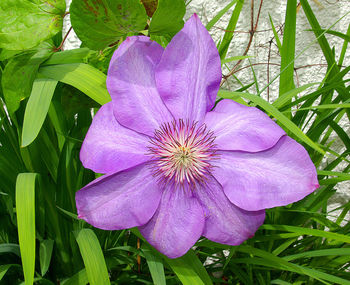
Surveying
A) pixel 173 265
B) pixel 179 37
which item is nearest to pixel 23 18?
pixel 179 37

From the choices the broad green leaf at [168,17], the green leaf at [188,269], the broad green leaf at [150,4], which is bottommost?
the green leaf at [188,269]

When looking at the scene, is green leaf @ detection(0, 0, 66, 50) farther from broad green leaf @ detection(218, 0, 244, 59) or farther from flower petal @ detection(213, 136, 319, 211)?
broad green leaf @ detection(218, 0, 244, 59)

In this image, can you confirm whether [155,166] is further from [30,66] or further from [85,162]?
[30,66]

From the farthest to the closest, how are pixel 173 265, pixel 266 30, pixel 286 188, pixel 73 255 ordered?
pixel 266 30
pixel 73 255
pixel 173 265
pixel 286 188

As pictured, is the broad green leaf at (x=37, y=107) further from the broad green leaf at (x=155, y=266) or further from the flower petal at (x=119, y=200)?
the broad green leaf at (x=155, y=266)

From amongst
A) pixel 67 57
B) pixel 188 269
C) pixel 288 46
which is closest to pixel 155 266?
pixel 188 269

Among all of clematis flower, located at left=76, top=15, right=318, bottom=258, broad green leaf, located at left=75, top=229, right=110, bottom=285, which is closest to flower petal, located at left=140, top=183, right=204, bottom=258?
clematis flower, located at left=76, top=15, right=318, bottom=258

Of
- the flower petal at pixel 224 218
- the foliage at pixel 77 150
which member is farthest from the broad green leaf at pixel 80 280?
the flower petal at pixel 224 218

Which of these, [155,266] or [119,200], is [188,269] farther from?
[119,200]
